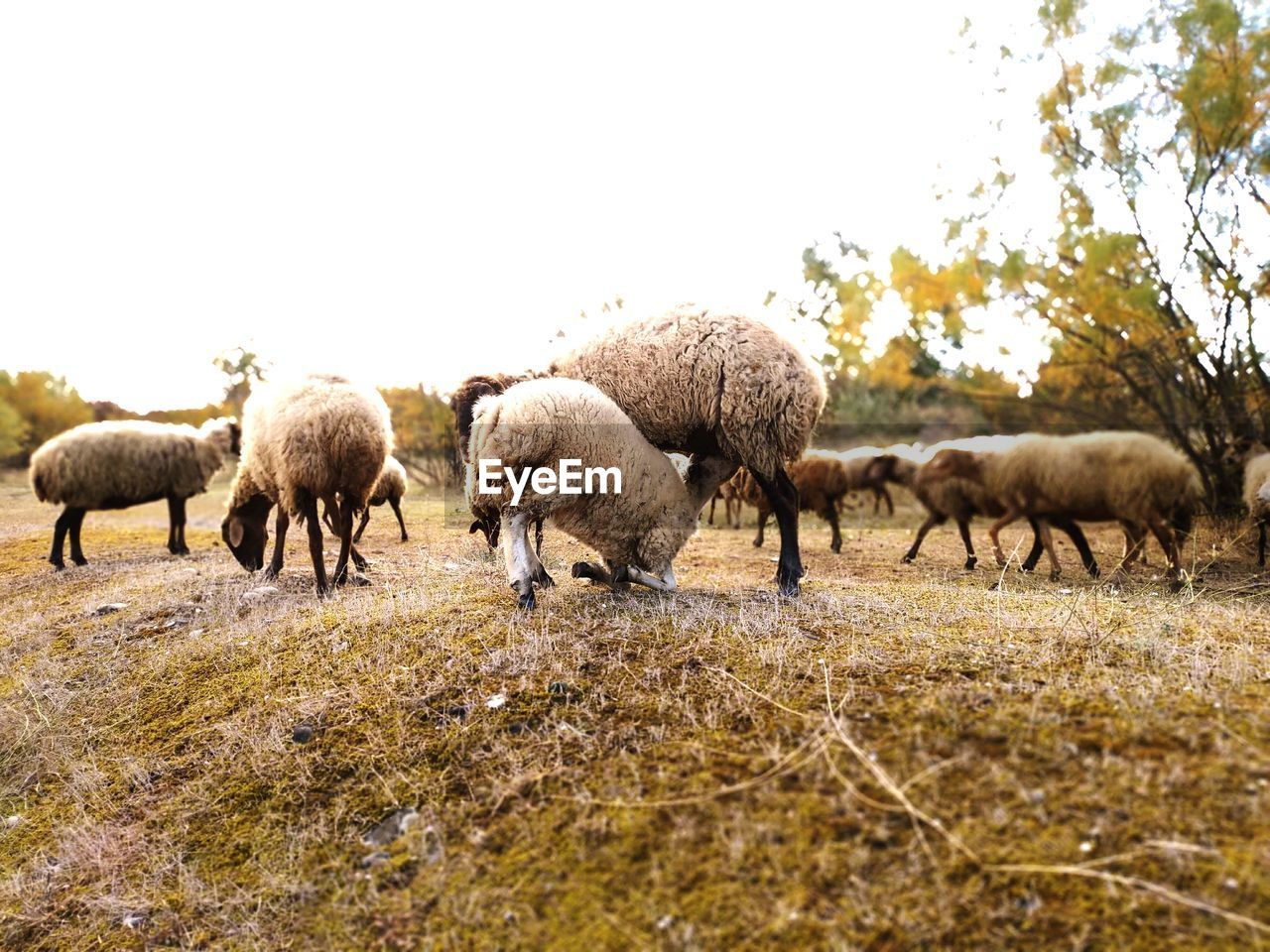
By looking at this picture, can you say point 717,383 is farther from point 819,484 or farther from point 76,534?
point 76,534

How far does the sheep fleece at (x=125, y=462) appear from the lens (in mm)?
7320

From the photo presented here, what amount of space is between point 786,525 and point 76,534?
280 inches

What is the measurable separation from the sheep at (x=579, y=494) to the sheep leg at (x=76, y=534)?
5.20m

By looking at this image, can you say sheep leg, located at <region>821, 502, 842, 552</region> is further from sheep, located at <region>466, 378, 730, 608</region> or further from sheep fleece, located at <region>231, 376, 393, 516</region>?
sheep fleece, located at <region>231, 376, 393, 516</region>

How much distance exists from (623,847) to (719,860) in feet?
0.99

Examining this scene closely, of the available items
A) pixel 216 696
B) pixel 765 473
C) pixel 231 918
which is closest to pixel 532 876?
pixel 231 918

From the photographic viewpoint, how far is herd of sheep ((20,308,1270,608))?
14.0ft

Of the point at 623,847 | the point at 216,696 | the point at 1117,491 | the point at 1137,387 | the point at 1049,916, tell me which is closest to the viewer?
the point at 1049,916

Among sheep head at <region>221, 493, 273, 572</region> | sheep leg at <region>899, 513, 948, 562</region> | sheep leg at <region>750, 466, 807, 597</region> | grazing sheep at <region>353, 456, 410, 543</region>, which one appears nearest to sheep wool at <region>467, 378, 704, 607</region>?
sheep leg at <region>750, 466, 807, 597</region>

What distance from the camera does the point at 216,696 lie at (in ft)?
12.0

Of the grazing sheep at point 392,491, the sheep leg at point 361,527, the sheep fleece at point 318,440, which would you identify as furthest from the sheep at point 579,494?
the grazing sheep at point 392,491

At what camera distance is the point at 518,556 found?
4125mm

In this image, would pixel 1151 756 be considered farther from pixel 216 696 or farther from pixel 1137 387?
pixel 1137 387

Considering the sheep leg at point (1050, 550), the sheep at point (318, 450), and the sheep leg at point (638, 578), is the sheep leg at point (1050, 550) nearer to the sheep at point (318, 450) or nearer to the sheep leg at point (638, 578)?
the sheep leg at point (638, 578)
